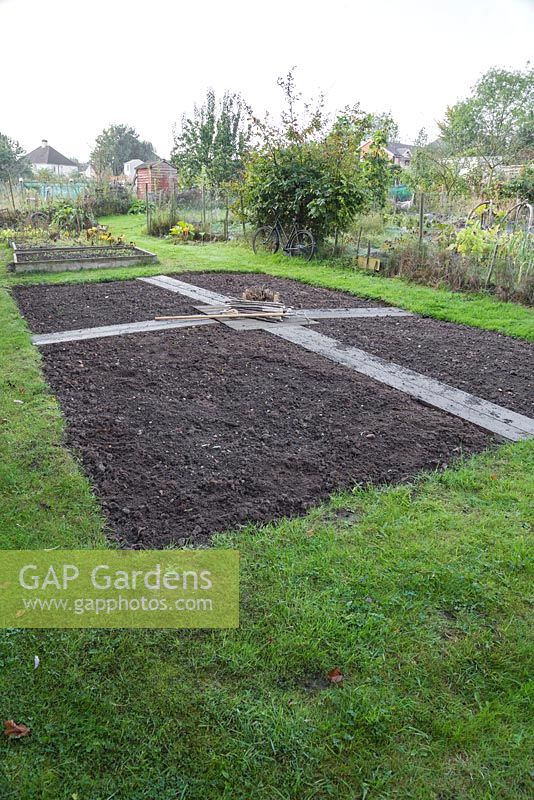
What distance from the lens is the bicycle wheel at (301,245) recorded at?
32.9ft

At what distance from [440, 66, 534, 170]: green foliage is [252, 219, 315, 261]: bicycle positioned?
1676cm

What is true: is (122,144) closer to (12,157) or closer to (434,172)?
(12,157)

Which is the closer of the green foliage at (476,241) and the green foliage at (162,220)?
the green foliage at (476,241)

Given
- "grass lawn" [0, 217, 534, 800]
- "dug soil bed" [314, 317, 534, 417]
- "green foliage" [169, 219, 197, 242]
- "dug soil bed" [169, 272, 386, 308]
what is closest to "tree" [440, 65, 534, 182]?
"green foliage" [169, 219, 197, 242]

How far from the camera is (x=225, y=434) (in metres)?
3.07

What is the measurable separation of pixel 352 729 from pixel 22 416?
2574 mm

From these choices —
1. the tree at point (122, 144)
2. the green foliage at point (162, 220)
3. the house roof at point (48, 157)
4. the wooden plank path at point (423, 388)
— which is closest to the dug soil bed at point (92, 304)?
the wooden plank path at point (423, 388)

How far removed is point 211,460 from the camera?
2.77 meters

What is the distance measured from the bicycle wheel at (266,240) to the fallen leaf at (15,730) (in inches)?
403

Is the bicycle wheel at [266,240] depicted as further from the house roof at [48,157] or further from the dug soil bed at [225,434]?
the house roof at [48,157]

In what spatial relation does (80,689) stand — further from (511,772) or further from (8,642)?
(511,772)

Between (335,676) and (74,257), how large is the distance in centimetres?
929

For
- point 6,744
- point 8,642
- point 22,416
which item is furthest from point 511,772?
point 22,416

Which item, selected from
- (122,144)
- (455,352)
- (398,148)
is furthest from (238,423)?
(122,144)
